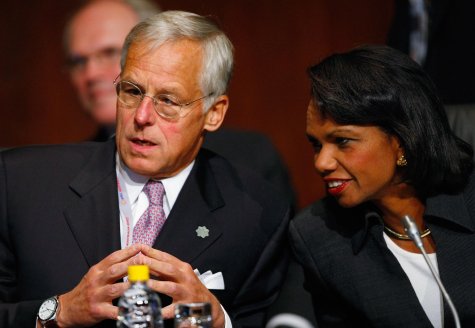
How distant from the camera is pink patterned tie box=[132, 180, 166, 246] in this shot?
2.55 metres

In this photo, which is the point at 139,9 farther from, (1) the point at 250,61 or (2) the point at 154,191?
(2) the point at 154,191

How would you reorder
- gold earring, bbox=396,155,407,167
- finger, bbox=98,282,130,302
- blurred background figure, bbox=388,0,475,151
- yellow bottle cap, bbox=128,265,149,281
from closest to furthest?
yellow bottle cap, bbox=128,265,149,281 < finger, bbox=98,282,130,302 < gold earring, bbox=396,155,407,167 < blurred background figure, bbox=388,0,475,151

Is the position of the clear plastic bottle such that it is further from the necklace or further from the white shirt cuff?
the necklace

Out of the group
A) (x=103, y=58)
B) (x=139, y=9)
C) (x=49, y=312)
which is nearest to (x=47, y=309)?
(x=49, y=312)

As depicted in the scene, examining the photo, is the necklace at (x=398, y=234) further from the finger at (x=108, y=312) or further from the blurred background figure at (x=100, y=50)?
the blurred background figure at (x=100, y=50)

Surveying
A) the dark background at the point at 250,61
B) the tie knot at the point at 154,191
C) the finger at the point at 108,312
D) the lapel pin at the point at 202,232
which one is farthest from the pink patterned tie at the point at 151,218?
the dark background at the point at 250,61

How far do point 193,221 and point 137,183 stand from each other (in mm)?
216

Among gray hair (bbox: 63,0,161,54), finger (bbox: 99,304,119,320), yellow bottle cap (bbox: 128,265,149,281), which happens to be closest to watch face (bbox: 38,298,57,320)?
finger (bbox: 99,304,119,320)

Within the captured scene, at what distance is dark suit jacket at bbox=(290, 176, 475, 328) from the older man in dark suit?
0.46 ft

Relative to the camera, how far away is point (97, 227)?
251 centimetres

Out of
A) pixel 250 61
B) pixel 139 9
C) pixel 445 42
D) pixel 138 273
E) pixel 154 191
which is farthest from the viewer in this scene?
pixel 250 61

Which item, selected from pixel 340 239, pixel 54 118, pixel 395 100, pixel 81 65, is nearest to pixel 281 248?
pixel 340 239

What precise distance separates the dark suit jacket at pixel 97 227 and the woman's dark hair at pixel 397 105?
45 centimetres

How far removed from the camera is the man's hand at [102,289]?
2207 mm
